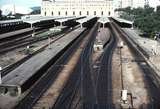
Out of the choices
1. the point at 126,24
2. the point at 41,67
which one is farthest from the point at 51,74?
the point at 126,24

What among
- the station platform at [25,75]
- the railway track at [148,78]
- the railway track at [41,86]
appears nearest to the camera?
the railway track at [41,86]

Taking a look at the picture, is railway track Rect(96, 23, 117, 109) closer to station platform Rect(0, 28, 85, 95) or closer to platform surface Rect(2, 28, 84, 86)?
station platform Rect(0, 28, 85, 95)

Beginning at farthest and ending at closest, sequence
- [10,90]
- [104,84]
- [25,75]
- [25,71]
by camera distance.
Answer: [25,71], [25,75], [104,84], [10,90]

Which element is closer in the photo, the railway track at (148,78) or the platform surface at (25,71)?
the railway track at (148,78)

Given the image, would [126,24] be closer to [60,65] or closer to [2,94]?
[60,65]

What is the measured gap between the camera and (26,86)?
2405cm

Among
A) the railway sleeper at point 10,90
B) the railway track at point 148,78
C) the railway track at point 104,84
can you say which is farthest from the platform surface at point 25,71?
the railway track at point 148,78

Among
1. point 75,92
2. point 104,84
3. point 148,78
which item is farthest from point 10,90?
point 148,78

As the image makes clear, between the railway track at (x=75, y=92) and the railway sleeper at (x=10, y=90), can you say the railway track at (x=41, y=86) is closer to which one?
the railway sleeper at (x=10, y=90)

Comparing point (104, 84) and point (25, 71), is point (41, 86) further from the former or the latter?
point (104, 84)

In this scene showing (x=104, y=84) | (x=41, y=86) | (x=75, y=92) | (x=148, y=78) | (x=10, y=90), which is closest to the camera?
(x=10, y=90)

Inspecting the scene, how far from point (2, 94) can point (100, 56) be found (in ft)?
58.6

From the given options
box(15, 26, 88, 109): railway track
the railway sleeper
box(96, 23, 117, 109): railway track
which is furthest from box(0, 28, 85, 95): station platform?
box(96, 23, 117, 109): railway track

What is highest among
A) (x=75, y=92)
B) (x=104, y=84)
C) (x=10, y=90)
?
(x=10, y=90)
